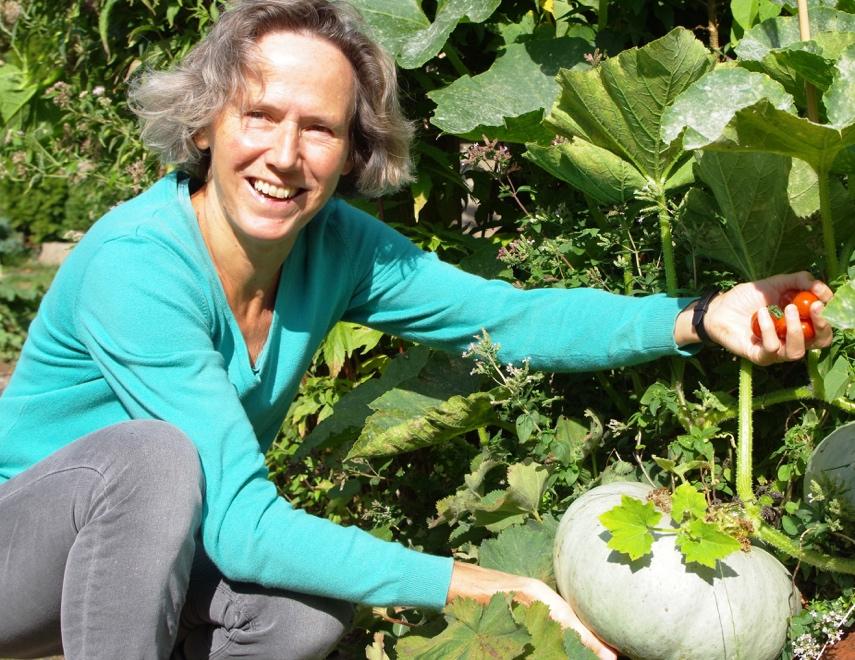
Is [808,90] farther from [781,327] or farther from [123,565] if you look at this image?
[123,565]

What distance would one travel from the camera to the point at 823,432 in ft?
7.45

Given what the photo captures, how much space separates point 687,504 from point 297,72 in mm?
990

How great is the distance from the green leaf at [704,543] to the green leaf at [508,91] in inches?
37.0

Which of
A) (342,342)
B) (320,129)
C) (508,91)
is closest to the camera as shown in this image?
(320,129)

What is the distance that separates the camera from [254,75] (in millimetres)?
2125

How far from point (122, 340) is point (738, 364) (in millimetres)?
1141

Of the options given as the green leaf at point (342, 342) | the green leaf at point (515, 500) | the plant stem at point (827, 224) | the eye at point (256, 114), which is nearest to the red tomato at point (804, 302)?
the plant stem at point (827, 224)

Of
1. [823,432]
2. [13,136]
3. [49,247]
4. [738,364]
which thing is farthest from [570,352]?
[49,247]

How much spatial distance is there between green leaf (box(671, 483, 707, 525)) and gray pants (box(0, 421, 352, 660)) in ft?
2.01

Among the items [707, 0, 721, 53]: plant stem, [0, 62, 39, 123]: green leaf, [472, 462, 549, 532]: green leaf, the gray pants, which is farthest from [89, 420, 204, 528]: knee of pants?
[0, 62, 39, 123]: green leaf

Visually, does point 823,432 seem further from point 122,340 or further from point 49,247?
point 49,247

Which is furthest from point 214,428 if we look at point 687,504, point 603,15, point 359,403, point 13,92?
point 13,92

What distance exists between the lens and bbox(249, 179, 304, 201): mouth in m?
2.13

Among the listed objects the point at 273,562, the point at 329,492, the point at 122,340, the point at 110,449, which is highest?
the point at 122,340
